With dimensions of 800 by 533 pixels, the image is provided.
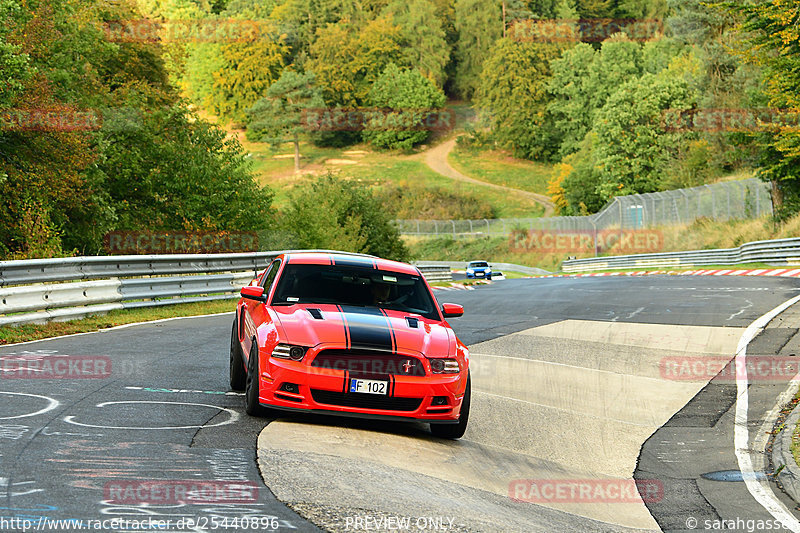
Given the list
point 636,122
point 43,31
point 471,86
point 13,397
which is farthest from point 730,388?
point 471,86

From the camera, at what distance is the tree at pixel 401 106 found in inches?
5655

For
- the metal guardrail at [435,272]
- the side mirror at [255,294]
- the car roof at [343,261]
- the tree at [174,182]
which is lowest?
the metal guardrail at [435,272]

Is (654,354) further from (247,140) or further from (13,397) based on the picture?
(247,140)

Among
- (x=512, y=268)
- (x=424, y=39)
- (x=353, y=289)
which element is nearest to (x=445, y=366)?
(x=353, y=289)

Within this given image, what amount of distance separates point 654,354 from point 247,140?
141 m
